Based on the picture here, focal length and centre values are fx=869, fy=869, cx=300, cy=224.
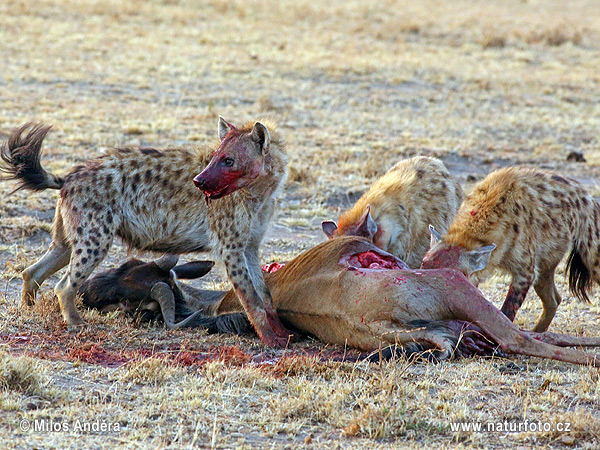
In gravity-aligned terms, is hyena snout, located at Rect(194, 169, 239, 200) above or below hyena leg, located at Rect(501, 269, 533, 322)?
above

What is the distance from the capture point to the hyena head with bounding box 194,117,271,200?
5.37m

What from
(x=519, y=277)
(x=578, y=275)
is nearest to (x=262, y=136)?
(x=519, y=277)

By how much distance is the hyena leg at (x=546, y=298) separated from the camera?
5.95 meters

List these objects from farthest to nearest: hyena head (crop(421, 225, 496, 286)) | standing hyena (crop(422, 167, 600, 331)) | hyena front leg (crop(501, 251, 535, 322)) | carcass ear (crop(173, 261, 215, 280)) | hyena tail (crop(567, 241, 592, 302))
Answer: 1. carcass ear (crop(173, 261, 215, 280))
2. hyena tail (crop(567, 241, 592, 302))
3. hyena front leg (crop(501, 251, 535, 322))
4. standing hyena (crop(422, 167, 600, 331))
5. hyena head (crop(421, 225, 496, 286))

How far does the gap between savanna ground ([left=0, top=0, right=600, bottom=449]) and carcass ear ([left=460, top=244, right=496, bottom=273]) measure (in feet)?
2.27

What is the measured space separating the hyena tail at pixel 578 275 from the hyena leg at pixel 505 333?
4.41ft

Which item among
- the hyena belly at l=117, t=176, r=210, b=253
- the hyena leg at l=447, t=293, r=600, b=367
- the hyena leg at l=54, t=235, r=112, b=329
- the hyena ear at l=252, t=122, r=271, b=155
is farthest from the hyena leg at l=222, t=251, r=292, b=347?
the hyena leg at l=447, t=293, r=600, b=367

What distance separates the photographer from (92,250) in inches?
217

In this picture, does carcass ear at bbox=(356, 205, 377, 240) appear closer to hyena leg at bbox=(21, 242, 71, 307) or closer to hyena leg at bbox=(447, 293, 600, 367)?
hyena leg at bbox=(447, 293, 600, 367)

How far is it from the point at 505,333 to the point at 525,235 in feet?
3.46

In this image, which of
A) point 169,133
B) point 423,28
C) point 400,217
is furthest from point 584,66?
point 400,217

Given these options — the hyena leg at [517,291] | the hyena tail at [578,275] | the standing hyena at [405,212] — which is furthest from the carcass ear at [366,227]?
the hyena tail at [578,275]

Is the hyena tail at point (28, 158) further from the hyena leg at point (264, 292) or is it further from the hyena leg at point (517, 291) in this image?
the hyena leg at point (517, 291)

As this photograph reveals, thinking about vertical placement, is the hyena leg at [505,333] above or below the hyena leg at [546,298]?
above
